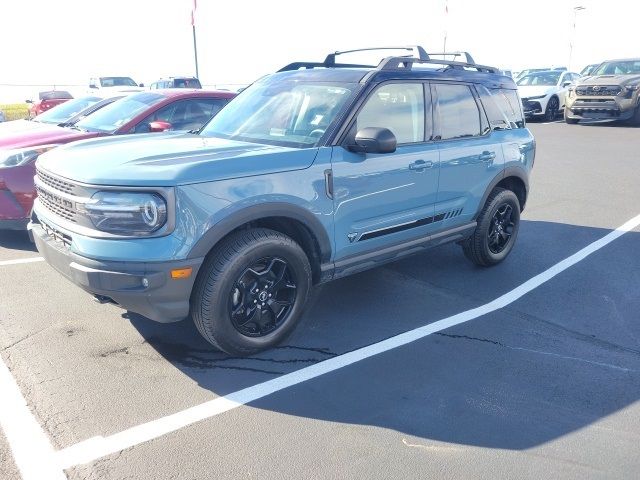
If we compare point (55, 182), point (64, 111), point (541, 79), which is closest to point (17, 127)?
point (64, 111)

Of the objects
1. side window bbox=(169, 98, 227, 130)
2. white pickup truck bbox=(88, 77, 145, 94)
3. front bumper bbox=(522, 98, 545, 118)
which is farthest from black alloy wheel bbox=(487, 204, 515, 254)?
white pickup truck bbox=(88, 77, 145, 94)

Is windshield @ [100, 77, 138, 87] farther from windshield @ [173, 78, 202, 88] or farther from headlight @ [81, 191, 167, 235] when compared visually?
headlight @ [81, 191, 167, 235]

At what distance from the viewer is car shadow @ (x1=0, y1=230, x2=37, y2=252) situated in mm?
5855

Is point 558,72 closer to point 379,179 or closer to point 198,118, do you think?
point 198,118

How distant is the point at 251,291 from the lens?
145 inches

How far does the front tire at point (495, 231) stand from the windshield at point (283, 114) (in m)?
1.95

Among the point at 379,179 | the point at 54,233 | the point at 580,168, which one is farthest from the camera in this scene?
the point at 580,168

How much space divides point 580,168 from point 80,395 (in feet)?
33.2

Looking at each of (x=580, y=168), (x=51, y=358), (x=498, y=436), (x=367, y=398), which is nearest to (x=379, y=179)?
(x=367, y=398)

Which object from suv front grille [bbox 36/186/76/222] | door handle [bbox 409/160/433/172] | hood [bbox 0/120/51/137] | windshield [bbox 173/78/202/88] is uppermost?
windshield [bbox 173/78/202/88]

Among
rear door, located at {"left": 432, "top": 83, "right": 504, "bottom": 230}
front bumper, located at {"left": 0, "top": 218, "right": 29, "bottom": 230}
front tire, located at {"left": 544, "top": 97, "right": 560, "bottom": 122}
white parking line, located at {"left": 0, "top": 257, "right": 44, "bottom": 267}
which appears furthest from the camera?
front tire, located at {"left": 544, "top": 97, "right": 560, "bottom": 122}

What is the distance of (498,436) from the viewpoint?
2.94 metres

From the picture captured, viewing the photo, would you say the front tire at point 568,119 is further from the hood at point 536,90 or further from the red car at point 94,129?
the red car at point 94,129

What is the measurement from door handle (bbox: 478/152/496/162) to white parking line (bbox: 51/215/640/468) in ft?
3.80
